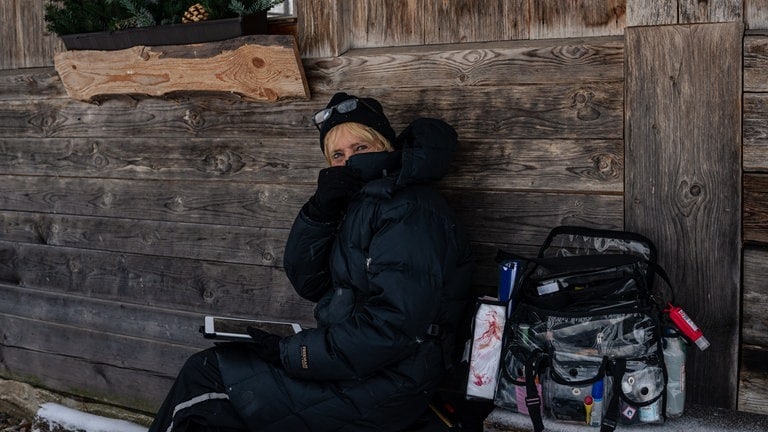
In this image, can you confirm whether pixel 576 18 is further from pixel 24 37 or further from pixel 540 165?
pixel 24 37

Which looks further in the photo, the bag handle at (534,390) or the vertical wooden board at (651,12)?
the vertical wooden board at (651,12)

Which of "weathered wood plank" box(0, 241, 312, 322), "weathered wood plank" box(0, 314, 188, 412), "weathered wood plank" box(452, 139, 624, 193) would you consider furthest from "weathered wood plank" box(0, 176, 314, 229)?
"weathered wood plank" box(452, 139, 624, 193)

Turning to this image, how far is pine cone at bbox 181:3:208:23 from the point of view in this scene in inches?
152

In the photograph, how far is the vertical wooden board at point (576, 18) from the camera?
3199 mm

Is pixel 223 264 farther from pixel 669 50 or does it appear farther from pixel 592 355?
pixel 669 50

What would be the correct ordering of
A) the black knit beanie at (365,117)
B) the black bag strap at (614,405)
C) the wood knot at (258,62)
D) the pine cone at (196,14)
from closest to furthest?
the black bag strap at (614,405), the black knit beanie at (365,117), the wood knot at (258,62), the pine cone at (196,14)

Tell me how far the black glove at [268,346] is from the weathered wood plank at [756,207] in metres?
1.69

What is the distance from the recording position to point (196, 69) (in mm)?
3895

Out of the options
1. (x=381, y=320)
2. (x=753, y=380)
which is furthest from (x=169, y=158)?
(x=753, y=380)

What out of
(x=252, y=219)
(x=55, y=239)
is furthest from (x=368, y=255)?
(x=55, y=239)

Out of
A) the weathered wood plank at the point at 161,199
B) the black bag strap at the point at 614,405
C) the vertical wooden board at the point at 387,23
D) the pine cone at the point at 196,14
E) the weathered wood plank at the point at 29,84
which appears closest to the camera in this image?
the black bag strap at the point at 614,405

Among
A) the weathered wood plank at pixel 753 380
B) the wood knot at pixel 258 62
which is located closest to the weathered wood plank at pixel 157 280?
the wood knot at pixel 258 62

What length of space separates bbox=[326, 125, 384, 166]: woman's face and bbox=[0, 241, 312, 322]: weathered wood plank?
2.86 feet

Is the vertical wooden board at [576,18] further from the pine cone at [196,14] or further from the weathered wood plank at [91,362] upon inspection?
the weathered wood plank at [91,362]
